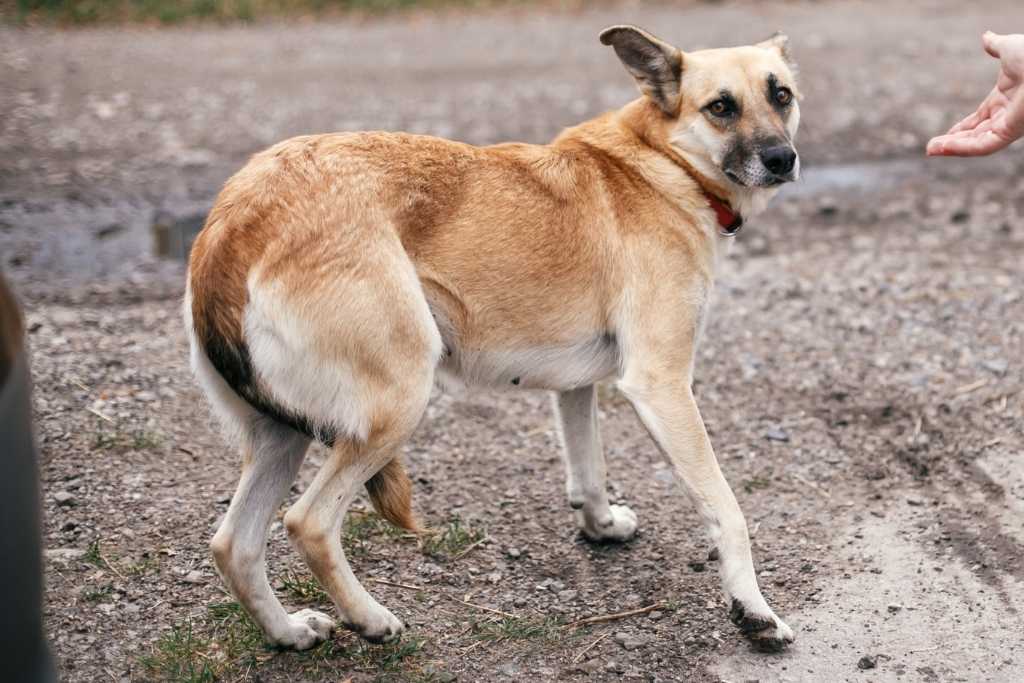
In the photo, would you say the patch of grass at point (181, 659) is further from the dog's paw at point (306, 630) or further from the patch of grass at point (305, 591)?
the patch of grass at point (305, 591)

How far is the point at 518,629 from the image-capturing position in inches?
145

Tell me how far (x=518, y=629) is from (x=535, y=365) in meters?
0.82

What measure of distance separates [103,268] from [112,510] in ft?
8.21

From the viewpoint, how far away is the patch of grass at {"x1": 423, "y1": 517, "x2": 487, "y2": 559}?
411cm

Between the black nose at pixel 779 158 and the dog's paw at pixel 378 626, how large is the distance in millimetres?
1844

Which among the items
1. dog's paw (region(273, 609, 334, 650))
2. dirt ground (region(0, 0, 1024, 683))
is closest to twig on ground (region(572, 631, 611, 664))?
dirt ground (region(0, 0, 1024, 683))

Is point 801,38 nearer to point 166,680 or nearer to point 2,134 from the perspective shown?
point 2,134

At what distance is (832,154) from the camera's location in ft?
26.2

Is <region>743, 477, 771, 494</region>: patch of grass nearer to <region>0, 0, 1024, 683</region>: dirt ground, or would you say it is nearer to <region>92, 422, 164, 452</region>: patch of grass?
<region>0, 0, 1024, 683</region>: dirt ground

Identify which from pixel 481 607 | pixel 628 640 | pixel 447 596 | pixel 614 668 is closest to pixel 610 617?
pixel 628 640

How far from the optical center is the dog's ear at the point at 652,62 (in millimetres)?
3943

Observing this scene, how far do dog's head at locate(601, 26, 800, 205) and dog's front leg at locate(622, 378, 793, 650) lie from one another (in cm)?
74

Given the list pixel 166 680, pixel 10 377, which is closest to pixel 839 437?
pixel 166 680

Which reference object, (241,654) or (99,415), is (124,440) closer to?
(99,415)
